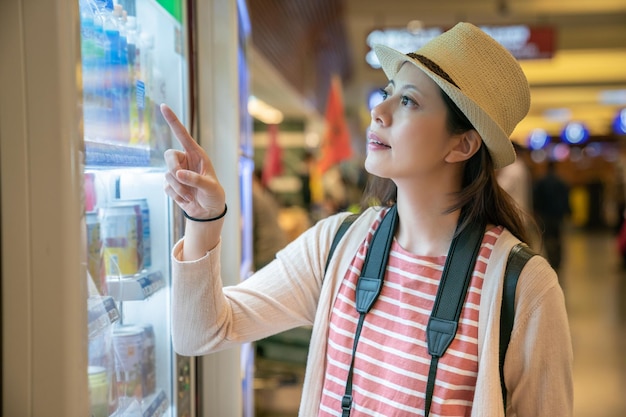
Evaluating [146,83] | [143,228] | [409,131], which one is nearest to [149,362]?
[143,228]

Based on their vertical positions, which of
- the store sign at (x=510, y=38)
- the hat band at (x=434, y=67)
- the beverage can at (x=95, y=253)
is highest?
the store sign at (x=510, y=38)

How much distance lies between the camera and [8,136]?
1.21m

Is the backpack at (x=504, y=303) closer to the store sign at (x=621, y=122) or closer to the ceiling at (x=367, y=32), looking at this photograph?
the ceiling at (x=367, y=32)

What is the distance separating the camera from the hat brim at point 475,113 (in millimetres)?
1805

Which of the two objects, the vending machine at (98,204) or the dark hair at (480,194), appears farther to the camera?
the dark hair at (480,194)

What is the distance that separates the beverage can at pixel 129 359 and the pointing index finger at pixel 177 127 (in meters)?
0.62

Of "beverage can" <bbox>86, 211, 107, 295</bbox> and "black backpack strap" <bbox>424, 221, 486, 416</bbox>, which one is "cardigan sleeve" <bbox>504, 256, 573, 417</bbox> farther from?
"beverage can" <bbox>86, 211, 107, 295</bbox>

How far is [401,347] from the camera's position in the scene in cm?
179

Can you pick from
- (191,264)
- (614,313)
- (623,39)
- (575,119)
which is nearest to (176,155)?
(191,264)

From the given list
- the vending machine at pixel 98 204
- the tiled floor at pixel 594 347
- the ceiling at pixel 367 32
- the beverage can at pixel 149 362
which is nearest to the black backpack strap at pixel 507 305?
the vending machine at pixel 98 204

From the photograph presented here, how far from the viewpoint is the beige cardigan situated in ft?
5.65

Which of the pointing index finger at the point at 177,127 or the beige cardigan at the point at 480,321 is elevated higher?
the pointing index finger at the point at 177,127

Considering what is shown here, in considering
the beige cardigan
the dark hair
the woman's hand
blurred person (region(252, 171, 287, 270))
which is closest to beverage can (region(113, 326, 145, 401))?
the beige cardigan

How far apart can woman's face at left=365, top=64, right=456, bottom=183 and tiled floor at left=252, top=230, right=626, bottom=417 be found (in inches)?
156
